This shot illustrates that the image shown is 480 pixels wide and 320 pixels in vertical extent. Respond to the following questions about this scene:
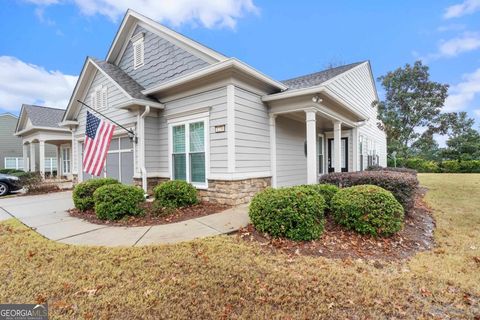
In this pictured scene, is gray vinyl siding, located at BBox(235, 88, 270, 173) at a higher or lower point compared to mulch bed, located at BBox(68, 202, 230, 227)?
higher

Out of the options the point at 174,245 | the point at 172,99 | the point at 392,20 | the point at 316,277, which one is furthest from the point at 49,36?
the point at 392,20

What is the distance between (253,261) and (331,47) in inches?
829

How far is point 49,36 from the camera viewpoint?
11.8 meters

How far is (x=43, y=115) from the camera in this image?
62.5 feet

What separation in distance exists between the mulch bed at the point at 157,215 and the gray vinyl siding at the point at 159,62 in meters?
4.48

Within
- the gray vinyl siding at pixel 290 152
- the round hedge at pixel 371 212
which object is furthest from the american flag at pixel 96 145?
the round hedge at pixel 371 212

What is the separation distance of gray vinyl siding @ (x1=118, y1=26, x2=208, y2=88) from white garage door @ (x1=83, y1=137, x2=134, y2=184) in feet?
8.12

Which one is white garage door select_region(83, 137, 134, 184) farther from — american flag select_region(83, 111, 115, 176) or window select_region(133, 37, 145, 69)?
window select_region(133, 37, 145, 69)

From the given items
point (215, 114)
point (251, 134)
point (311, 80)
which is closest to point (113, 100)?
point (215, 114)

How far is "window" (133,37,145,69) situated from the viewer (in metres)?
9.97

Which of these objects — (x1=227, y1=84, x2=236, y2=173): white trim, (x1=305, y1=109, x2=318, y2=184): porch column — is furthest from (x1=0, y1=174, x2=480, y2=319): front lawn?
(x1=305, y1=109, x2=318, y2=184): porch column

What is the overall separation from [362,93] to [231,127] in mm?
11086

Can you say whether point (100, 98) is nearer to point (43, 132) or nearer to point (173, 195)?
point (173, 195)

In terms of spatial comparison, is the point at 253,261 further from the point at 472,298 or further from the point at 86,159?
the point at 86,159
